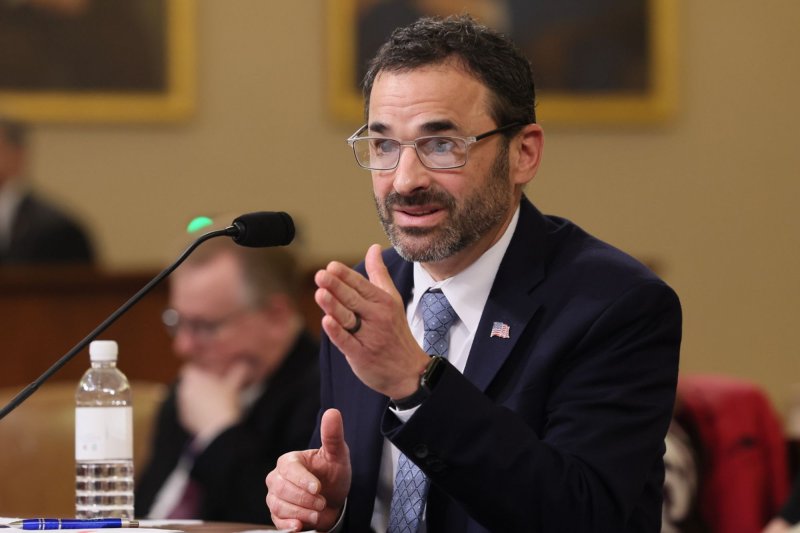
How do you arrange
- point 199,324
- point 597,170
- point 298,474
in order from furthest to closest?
point 597,170 < point 199,324 < point 298,474

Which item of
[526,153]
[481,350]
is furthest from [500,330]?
[526,153]

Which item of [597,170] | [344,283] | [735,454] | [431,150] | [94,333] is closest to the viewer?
[344,283]

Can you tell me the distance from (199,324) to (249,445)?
19.2 inches

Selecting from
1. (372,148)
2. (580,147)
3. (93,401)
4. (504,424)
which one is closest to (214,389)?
(93,401)

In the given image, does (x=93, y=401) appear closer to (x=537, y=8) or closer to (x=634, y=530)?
(x=634, y=530)

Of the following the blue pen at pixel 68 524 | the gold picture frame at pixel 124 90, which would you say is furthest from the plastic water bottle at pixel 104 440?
the gold picture frame at pixel 124 90

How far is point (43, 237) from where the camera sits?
635cm

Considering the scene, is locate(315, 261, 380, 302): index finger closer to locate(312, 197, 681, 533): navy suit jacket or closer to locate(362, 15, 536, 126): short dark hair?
locate(312, 197, 681, 533): navy suit jacket

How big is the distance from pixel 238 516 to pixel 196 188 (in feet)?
11.2

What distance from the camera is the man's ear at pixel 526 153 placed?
2666mm

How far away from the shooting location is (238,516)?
146 inches

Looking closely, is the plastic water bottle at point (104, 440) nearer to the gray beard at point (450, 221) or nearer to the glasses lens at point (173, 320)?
the gray beard at point (450, 221)

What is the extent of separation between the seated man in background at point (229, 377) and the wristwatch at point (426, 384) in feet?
5.29

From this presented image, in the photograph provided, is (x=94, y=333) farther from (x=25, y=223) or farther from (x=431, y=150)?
(x=25, y=223)
